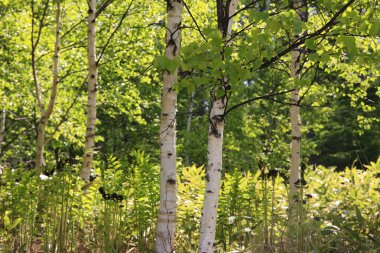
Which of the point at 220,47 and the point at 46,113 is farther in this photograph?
the point at 46,113

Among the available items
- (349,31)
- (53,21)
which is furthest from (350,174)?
(53,21)

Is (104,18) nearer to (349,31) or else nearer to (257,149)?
(349,31)

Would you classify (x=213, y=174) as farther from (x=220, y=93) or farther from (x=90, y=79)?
(x=90, y=79)

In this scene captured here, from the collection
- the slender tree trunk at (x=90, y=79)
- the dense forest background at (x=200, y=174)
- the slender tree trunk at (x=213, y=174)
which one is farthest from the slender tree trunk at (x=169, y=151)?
the slender tree trunk at (x=90, y=79)

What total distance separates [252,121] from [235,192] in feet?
52.1

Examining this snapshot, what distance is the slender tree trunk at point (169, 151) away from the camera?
482 centimetres

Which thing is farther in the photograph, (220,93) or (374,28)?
(220,93)

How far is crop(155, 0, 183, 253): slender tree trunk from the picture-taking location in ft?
15.8

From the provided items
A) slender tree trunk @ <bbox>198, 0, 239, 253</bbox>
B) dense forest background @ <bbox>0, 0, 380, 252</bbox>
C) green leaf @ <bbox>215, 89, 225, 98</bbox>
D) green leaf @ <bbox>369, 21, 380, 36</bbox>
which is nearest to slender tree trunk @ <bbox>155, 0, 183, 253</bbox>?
dense forest background @ <bbox>0, 0, 380, 252</bbox>

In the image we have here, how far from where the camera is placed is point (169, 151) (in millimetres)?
4852

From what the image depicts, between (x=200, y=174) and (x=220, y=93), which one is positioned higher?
(x=220, y=93)

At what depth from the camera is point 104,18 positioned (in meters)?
11.8

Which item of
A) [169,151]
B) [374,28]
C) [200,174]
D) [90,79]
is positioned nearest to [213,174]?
[169,151]

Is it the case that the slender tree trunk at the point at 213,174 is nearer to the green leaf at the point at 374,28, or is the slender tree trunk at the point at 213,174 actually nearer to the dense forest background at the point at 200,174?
the dense forest background at the point at 200,174
